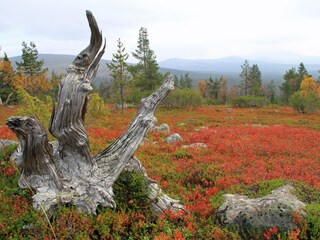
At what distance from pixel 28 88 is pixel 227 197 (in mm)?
49601

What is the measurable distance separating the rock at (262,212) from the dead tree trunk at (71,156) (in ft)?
6.00

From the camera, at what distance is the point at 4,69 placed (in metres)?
46.2

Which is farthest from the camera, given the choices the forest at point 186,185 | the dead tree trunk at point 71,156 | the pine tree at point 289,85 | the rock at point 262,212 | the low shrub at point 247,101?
the pine tree at point 289,85

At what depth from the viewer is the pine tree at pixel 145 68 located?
47.2m

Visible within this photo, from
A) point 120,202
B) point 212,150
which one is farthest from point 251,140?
point 120,202

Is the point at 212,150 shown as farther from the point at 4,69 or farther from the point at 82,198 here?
the point at 4,69

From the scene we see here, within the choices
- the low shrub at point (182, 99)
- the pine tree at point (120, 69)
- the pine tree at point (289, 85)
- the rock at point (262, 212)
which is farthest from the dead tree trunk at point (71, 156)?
the pine tree at point (289, 85)

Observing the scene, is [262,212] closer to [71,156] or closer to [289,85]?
[71,156]

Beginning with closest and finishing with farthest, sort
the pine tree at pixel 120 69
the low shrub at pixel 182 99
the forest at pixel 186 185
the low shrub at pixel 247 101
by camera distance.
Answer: the forest at pixel 186 185 → the pine tree at pixel 120 69 → the low shrub at pixel 182 99 → the low shrub at pixel 247 101

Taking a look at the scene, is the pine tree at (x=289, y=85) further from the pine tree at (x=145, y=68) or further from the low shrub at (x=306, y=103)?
the pine tree at (x=145, y=68)

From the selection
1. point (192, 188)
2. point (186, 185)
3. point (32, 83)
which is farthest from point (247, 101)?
point (192, 188)

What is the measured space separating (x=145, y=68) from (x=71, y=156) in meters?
44.4

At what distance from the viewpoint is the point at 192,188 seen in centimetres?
935

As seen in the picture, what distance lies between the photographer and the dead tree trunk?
5.10 meters
